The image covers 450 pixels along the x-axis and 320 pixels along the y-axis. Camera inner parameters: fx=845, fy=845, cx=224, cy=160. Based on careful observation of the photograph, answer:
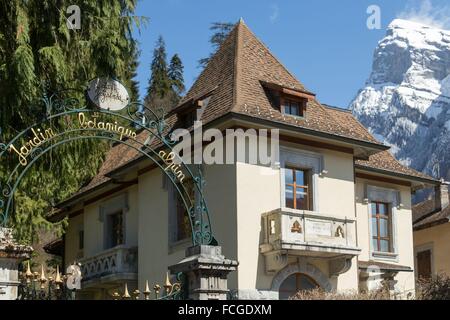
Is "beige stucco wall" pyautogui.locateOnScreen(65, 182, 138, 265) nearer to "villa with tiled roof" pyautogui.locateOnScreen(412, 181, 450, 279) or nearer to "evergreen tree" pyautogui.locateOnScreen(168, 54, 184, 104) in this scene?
"villa with tiled roof" pyautogui.locateOnScreen(412, 181, 450, 279)

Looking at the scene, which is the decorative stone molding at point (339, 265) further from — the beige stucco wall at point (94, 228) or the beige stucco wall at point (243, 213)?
the beige stucco wall at point (94, 228)

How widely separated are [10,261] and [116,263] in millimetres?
13888

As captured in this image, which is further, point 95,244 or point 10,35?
point 95,244

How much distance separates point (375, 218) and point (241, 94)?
293 inches

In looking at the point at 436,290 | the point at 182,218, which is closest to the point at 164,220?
the point at 182,218

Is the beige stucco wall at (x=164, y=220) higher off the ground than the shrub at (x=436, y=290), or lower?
higher

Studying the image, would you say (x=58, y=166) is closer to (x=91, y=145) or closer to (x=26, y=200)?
(x=91, y=145)

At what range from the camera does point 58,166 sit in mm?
20875

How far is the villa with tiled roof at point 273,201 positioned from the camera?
22844mm

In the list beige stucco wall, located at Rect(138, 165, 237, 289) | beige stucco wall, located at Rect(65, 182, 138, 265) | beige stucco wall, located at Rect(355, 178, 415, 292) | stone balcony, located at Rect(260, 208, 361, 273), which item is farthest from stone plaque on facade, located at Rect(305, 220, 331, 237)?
beige stucco wall, located at Rect(65, 182, 138, 265)

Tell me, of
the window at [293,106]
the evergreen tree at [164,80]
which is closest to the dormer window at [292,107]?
the window at [293,106]

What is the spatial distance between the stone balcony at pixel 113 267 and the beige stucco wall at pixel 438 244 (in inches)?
500

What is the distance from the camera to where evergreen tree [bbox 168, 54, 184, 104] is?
63.9m
